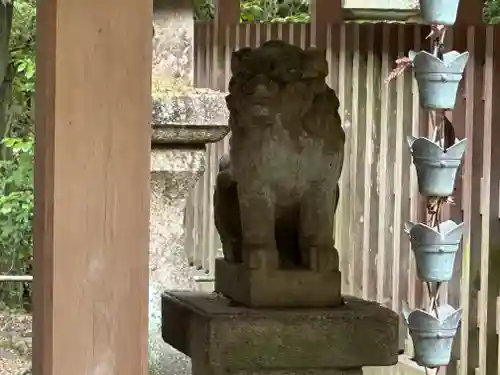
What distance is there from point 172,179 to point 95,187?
1.33 meters

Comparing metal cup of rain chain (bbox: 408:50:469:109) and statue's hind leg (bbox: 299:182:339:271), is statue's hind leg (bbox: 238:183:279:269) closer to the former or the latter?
statue's hind leg (bbox: 299:182:339:271)

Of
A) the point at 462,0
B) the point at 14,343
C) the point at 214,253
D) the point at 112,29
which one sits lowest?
the point at 14,343

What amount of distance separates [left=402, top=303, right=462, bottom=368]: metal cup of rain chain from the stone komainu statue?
1.56 feet

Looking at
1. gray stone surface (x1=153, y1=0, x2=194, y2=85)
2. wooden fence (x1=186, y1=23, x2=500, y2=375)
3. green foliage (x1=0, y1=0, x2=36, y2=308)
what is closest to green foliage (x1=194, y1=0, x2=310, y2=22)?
green foliage (x1=0, y1=0, x2=36, y2=308)

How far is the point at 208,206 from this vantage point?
13.8 feet

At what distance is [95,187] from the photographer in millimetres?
1182

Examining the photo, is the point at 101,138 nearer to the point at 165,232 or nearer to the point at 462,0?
the point at 165,232

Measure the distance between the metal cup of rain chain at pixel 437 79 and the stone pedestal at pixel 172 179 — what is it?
123 cm

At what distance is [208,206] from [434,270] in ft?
9.85

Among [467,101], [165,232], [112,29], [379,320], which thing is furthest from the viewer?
[467,101]

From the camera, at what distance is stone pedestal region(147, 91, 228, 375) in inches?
94.0

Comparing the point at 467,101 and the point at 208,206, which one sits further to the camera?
the point at 208,206

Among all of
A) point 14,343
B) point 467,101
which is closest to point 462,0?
point 467,101

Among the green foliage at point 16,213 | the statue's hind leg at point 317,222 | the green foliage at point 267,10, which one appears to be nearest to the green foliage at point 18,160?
the green foliage at point 16,213
